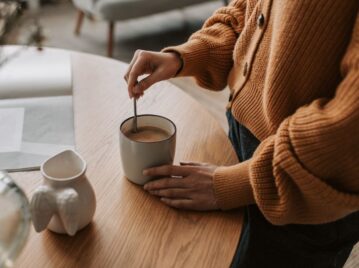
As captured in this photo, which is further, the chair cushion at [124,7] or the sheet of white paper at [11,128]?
the chair cushion at [124,7]

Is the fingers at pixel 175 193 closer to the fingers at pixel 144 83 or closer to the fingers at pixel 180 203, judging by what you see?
the fingers at pixel 180 203

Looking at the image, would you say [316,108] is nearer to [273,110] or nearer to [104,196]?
[273,110]

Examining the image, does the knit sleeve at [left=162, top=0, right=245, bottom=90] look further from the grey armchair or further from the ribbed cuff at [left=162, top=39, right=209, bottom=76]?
the grey armchair

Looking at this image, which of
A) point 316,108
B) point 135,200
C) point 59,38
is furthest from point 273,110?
point 59,38

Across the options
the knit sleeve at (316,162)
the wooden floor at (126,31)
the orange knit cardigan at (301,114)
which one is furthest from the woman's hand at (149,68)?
the wooden floor at (126,31)

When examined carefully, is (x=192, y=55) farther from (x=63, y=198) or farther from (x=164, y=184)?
(x=63, y=198)

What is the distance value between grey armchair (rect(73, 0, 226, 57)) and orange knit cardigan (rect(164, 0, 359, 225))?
5.82 ft

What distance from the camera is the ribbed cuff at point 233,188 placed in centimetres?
70

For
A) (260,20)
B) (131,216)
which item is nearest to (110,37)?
(260,20)

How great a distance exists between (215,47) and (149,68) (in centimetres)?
16

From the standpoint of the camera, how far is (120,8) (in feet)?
8.05

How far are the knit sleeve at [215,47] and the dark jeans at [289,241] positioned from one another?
0.15 meters

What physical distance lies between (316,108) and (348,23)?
12 centimetres

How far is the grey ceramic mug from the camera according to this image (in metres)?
0.69
